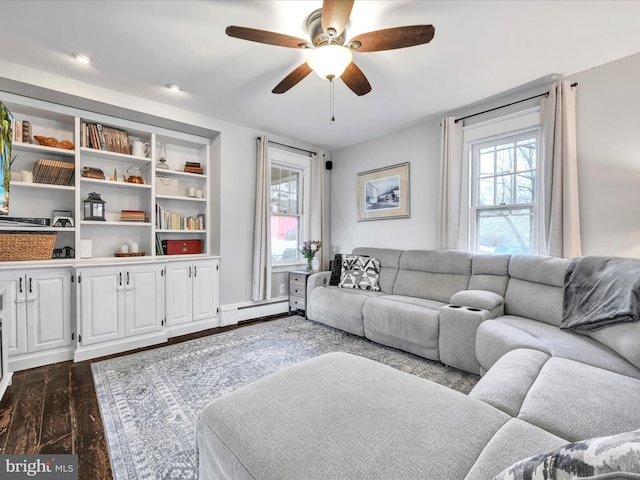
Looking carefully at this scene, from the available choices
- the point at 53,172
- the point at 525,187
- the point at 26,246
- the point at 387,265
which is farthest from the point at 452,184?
the point at 26,246

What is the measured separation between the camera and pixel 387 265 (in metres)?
3.83

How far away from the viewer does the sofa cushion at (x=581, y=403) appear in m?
1.00

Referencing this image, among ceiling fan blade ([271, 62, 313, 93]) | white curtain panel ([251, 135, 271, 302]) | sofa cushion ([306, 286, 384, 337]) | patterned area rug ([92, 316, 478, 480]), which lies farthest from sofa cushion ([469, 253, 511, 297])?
white curtain panel ([251, 135, 271, 302])

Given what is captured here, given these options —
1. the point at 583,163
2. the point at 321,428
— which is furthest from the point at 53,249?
the point at 583,163

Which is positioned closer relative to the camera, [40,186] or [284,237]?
[40,186]

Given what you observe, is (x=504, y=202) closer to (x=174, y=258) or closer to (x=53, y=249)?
(x=174, y=258)

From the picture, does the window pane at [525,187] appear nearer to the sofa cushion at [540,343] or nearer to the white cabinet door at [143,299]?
the sofa cushion at [540,343]

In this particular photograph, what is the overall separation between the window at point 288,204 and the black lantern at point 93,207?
2.06 meters

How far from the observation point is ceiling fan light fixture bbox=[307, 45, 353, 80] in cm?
184

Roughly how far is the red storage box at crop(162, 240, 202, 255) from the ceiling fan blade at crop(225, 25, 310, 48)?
8.62 feet

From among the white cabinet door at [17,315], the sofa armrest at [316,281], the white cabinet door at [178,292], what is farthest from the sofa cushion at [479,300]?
the white cabinet door at [17,315]

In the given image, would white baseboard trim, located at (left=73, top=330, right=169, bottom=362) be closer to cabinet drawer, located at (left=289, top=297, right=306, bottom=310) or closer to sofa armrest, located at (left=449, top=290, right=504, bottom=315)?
cabinet drawer, located at (left=289, top=297, right=306, bottom=310)

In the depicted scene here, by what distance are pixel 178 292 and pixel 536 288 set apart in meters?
3.69

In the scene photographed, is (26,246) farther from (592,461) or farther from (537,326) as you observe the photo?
(537,326)
